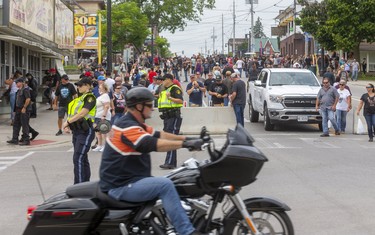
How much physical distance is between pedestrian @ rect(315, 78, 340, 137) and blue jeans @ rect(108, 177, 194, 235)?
1390 cm

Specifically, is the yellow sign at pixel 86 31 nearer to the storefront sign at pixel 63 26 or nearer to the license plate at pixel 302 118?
the storefront sign at pixel 63 26

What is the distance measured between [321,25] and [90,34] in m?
23.9

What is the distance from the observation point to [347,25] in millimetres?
52125

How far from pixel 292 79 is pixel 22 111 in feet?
29.6

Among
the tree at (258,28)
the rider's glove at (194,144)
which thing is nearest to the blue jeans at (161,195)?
the rider's glove at (194,144)

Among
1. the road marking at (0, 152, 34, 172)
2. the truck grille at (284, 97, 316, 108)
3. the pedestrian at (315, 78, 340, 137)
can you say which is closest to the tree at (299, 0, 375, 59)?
the truck grille at (284, 97, 316, 108)

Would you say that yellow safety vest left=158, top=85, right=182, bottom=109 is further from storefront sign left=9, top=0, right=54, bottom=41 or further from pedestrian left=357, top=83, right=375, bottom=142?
storefront sign left=9, top=0, right=54, bottom=41

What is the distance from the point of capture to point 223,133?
20266mm

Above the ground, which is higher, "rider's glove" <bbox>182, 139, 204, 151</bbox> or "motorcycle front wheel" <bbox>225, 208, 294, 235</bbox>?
"rider's glove" <bbox>182, 139, 204, 151</bbox>

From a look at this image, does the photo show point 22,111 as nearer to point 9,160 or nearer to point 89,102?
point 9,160

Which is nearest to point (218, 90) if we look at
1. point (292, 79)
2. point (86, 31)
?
point (292, 79)

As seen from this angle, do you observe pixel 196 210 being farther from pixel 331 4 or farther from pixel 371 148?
pixel 331 4

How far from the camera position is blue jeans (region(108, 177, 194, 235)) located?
5.69 metres

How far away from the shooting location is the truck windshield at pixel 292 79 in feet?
70.1
